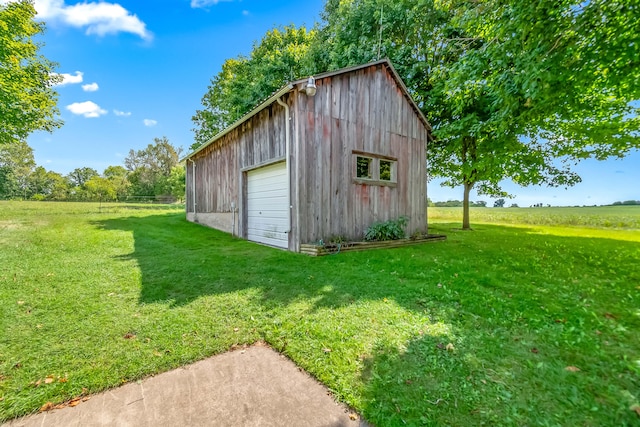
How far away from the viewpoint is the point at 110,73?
14.2 m

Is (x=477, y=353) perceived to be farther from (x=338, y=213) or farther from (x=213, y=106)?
(x=213, y=106)

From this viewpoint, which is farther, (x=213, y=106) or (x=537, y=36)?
(x=213, y=106)

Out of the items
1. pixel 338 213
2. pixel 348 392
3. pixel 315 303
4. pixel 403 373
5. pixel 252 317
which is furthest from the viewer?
pixel 338 213

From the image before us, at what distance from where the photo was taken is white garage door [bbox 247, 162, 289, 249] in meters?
6.97

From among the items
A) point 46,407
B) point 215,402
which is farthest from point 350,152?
point 46,407

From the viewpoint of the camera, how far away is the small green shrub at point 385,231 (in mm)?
7254

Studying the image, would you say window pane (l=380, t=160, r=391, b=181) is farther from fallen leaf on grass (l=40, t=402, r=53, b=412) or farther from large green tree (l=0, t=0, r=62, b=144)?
large green tree (l=0, t=0, r=62, b=144)

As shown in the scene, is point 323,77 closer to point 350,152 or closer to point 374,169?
point 350,152

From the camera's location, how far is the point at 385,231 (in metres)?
7.43

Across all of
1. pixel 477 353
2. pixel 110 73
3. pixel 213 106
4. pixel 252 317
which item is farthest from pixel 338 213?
pixel 213 106

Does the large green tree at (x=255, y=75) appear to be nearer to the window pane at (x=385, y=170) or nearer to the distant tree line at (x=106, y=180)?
the window pane at (x=385, y=170)

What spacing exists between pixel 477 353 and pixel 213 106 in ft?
79.4

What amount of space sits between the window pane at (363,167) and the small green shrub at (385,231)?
4.59 ft

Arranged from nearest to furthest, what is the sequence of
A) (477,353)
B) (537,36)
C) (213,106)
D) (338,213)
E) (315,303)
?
(477,353) < (315,303) < (537,36) < (338,213) < (213,106)
